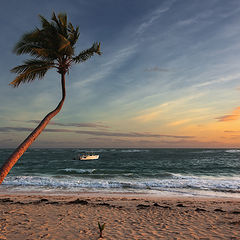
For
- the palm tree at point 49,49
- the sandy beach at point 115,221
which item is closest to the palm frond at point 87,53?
the palm tree at point 49,49

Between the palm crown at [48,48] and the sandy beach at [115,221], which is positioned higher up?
the palm crown at [48,48]

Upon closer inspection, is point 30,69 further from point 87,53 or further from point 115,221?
point 115,221

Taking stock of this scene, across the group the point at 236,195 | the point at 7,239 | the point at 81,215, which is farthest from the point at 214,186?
the point at 7,239

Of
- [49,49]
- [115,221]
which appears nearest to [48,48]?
[49,49]

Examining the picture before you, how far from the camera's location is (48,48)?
6.67 metres

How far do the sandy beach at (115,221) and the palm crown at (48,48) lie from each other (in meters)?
5.39

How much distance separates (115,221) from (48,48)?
7386 mm

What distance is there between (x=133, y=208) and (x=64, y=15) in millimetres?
9773

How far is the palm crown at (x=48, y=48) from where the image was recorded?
6.43 m

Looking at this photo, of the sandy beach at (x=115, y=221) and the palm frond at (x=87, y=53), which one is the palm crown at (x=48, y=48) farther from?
the sandy beach at (x=115, y=221)

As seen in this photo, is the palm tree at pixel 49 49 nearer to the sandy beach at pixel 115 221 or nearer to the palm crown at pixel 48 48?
the palm crown at pixel 48 48

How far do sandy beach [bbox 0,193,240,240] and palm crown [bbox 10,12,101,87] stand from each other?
5.39m

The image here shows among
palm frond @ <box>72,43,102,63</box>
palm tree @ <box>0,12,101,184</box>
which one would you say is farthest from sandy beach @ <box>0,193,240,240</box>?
palm frond @ <box>72,43,102,63</box>

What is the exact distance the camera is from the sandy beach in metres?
7.01
